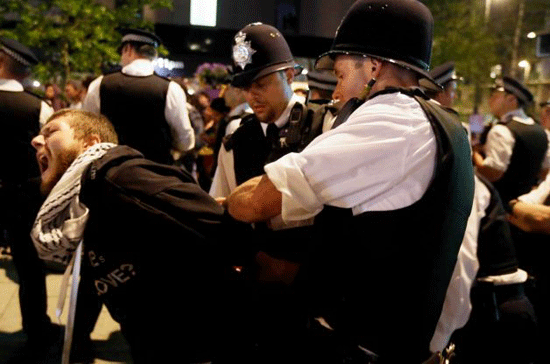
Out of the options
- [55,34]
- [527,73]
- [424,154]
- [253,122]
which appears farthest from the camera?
[527,73]

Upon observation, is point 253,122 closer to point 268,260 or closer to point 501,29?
point 268,260

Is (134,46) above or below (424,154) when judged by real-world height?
below

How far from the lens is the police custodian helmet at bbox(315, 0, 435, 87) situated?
5.72ft

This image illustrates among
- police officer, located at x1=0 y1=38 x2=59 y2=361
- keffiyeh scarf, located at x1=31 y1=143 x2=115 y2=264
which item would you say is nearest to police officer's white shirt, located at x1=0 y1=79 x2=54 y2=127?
police officer, located at x1=0 y1=38 x2=59 y2=361

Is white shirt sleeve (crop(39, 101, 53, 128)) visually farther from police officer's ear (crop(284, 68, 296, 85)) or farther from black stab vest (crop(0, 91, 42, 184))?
police officer's ear (crop(284, 68, 296, 85))

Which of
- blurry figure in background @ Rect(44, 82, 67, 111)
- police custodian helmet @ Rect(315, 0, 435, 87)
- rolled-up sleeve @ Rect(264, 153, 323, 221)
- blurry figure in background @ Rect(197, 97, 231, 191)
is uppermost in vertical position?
police custodian helmet @ Rect(315, 0, 435, 87)

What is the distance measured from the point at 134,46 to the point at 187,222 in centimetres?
365

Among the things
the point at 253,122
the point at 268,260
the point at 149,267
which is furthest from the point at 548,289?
the point at 149,267

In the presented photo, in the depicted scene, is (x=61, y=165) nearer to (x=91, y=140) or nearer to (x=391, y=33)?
(x=91, y=140)

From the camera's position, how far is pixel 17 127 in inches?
176

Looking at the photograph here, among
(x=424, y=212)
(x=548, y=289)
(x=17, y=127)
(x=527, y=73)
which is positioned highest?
(x=424, y=212)

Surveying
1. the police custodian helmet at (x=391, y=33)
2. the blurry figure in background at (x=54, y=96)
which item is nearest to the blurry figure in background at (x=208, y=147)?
the blurry figure in background at (x=54, y=96)

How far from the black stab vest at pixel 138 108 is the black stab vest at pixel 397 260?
3.56 m

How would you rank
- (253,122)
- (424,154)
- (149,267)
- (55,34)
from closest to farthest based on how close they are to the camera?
(424,154) < (149,267) < (253,122) < (55,34)
